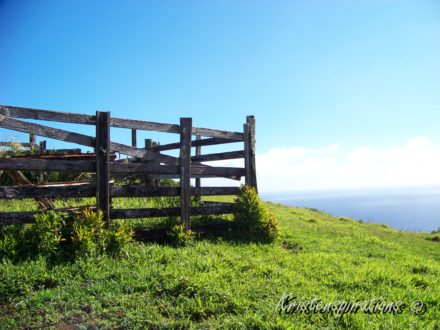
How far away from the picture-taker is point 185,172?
9.53m

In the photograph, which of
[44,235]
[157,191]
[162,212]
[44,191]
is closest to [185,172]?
[157,191]

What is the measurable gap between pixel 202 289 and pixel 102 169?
3.85m

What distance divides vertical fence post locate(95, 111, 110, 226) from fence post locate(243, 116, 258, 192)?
465 cm

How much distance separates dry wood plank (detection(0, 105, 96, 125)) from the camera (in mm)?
7289

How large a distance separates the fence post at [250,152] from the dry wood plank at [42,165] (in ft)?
16.2

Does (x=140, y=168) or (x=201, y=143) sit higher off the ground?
(x=201, y=143)

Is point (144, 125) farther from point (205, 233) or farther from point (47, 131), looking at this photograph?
point (205, 233)

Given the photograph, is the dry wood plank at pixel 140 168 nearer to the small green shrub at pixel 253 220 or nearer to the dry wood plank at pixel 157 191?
the dry wood plank at pixel 157 191

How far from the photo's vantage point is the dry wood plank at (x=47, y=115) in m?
7.29

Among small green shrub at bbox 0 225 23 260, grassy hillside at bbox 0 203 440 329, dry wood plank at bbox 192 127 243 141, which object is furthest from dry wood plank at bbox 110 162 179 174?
small green shrub at bbox 0 225 23 260

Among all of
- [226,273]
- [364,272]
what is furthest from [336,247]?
[226,273]

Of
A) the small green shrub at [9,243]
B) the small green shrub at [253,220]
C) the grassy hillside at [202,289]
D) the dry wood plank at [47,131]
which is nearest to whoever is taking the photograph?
the grassy hillside at [202,289]

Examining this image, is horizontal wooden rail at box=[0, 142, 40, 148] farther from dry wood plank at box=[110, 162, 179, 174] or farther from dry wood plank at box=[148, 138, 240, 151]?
dry wood plank at box=[110, 162, 179, 174]

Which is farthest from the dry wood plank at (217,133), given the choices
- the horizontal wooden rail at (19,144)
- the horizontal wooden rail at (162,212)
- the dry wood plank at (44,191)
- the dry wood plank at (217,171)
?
the horizontal wooden rail at (19,144)
